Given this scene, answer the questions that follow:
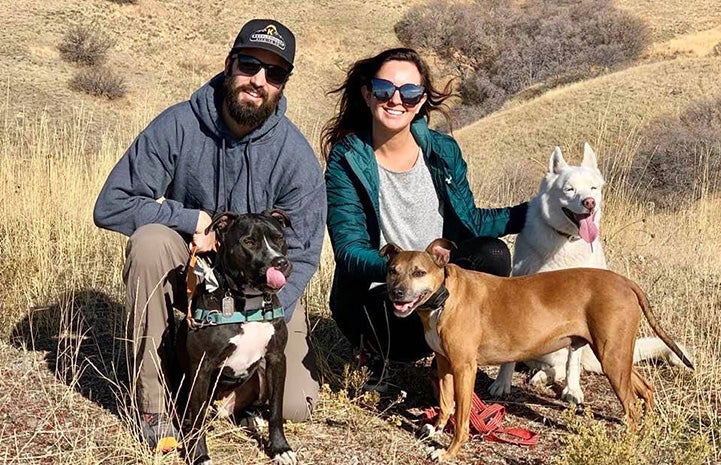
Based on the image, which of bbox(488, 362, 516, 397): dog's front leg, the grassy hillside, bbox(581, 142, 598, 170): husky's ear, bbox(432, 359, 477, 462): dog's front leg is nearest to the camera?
bbox(432, 359, 477, 462): dog's front leg

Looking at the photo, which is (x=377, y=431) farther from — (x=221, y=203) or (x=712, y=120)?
(x=712, y=120)

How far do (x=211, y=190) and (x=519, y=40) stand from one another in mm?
39601

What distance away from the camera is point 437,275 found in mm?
3598

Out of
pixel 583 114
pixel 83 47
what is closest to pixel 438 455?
pixel 583 114

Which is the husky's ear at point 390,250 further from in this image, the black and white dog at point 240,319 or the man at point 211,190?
the black and white dog at point 240,319

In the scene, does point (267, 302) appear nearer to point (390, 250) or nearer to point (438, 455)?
point (390, 250)

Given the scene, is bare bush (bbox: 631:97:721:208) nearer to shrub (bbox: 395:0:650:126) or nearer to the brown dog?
the brown dog

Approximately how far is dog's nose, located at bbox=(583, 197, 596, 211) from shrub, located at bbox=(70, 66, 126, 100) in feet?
72.0

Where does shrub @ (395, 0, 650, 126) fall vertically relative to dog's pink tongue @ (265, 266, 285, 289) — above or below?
above

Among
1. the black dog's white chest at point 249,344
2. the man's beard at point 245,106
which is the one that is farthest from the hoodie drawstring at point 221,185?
the black dog's white chest at point 249,344

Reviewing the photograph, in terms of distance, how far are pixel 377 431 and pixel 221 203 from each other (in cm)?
143

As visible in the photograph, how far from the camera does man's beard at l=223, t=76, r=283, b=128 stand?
12.5 ft

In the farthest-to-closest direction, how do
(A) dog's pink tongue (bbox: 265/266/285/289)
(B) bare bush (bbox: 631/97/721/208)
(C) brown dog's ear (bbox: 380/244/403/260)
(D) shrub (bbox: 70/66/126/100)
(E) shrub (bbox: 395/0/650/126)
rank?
(E) shrub (bbox: 395/0/650/126)
(D) shrub (bbox: 70/66/126/100)
(B) bare bush (bbox: 631/97/721/208)
(C) brown dog's ear (bbox: 380/244/403/260)
(A) dog's pink tongue (bbox: 265/266/285/289)

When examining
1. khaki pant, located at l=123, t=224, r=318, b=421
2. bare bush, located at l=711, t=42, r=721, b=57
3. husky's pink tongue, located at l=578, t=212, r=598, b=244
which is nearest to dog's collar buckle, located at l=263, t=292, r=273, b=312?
khaki pant, located at l=123, t=224, r=318, b=421
